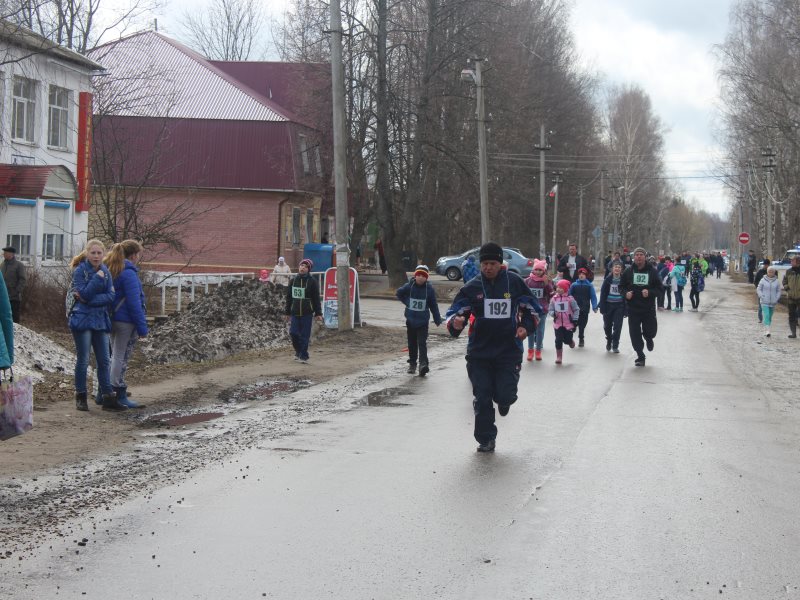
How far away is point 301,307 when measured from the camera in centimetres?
1719

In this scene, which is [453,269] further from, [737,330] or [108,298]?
[108,298]

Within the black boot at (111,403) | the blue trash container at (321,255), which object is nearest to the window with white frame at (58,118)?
the blue trash container at (321,255)

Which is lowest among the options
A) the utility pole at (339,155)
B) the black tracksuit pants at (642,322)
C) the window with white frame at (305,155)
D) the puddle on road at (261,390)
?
the puddle on road at (261,390)

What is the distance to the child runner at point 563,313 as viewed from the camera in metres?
18.1

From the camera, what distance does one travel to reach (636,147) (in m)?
96.3

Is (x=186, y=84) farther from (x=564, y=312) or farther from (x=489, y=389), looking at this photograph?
(x=489, y=389)

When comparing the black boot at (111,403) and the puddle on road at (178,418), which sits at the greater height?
the black boot at (111,403)

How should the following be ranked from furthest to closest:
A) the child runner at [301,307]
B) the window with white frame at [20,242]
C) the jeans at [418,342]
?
the window with white frame at [20,242], the child runner at [301,307], the jeans at [418,342]

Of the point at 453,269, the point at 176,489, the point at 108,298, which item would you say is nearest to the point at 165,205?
the point at 453,269

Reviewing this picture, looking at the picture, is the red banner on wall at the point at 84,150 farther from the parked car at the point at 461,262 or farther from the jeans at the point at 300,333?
the parked car at the point at 461,262

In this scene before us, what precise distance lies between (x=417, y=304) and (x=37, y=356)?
549 centimetres

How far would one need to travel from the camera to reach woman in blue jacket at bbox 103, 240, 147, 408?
11.5 meters

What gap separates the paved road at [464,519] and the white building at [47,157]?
16.7 m

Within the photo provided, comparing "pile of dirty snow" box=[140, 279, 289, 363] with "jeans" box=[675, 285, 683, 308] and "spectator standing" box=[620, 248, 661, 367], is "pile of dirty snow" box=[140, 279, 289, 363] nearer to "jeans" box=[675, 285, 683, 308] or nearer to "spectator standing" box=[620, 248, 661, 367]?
"spectator standing" box=[620, 248, 661, 367]
